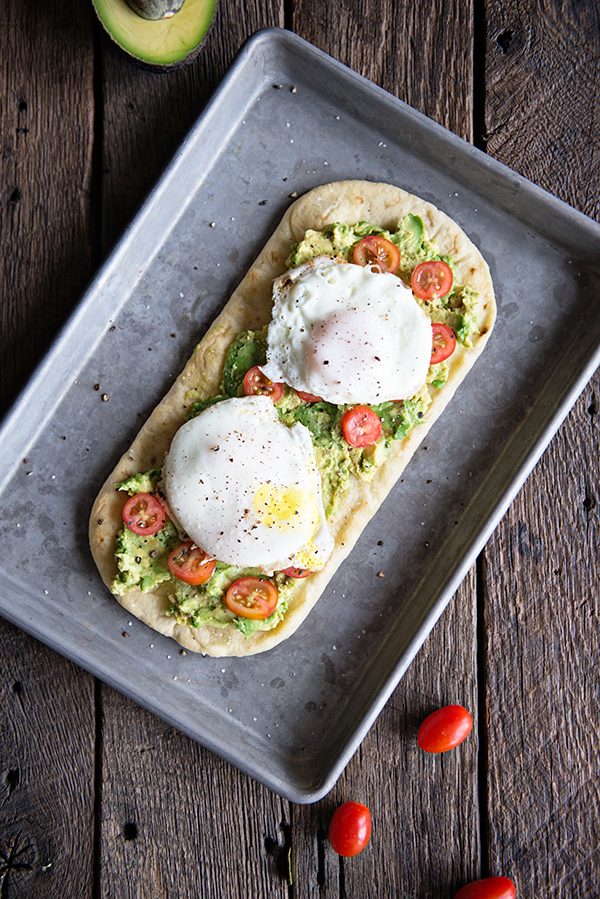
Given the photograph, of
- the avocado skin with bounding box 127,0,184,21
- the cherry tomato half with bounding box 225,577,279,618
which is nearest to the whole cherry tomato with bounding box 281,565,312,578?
the cherry tomato half with bounding box 225,577,279,618

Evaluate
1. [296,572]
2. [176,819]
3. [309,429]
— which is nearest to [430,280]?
[309,429]

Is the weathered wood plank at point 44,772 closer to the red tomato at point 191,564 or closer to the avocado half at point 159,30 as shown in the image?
the red tomato at point 191,564

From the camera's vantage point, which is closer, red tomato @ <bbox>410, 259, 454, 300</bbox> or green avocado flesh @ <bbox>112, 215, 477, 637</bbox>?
green avocado flesh @ <bbox>112, 215, 477, 637</bbox>

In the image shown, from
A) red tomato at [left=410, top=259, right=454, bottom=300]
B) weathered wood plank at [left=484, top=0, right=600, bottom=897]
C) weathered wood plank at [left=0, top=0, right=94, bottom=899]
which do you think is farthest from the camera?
weathered wood plank at [left=484, top=0, right=600, bottom=897]

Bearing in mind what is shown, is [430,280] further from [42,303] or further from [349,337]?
[42,303]

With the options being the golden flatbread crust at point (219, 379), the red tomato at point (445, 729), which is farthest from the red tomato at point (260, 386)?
the red tomato at point (445, 729)

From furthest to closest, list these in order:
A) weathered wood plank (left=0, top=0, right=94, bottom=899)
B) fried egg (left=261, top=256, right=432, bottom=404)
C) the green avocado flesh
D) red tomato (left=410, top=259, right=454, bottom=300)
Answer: weathered wood plank (left=0, top=0, right=94, bottom=899), red tomato (left=410, top=259, right=454, bottom=300), the green avocado flesh, fried egg (left=261, top=256, right=432, bottom=404)

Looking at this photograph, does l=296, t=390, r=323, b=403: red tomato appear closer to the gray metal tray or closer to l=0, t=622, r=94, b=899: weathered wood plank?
the gray metal tray

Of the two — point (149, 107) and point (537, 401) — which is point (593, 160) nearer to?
point (537, 401)
